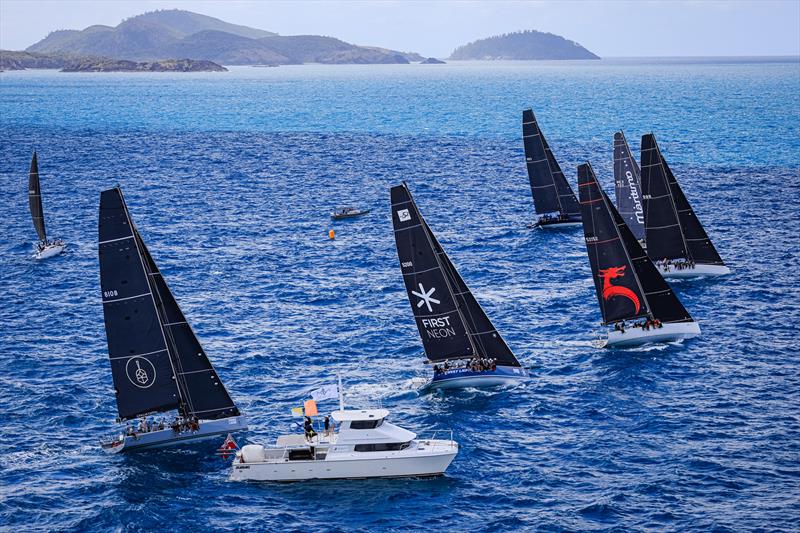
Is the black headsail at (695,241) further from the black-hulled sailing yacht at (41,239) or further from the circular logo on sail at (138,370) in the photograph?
the black-hulled sailing yacht at (41,239)

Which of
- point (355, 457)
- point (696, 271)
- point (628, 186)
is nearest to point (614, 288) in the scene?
point (696, 271)

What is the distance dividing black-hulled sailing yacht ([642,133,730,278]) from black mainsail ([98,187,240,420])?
1750 inches

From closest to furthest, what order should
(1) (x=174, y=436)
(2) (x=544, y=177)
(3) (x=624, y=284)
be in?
(1) (x=174, y=436)
(3) (x=624, y=284)
(2) (x=544, y=177)

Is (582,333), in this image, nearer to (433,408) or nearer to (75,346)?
(433,408)

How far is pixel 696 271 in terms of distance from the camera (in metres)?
86.6

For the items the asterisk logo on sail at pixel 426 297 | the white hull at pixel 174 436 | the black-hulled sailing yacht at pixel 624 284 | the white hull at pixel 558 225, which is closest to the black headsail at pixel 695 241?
the black-hulled sailing yacht at pixel 624 284

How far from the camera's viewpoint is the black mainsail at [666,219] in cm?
8475

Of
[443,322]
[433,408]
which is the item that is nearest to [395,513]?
[433,408]

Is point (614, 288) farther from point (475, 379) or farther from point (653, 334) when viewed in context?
point (475, 379)

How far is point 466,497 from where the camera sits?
50.1 meters

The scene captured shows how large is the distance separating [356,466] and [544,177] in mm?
62564

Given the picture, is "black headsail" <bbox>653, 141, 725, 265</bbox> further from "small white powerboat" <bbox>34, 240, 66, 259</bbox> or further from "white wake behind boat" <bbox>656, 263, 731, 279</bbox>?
"small white powerboat" <bbox>34, 240, 66, 259</bbox>

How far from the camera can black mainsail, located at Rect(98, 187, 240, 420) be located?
5509 cm

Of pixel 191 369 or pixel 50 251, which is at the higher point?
pixel 50 251
